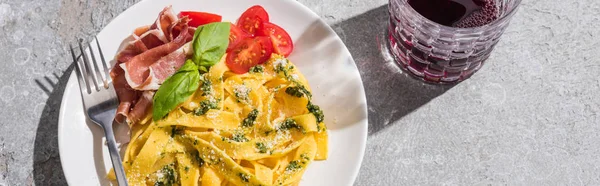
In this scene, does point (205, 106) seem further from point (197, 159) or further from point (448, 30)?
point (448, 30)

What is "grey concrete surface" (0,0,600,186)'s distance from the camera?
349cm

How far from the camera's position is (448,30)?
322 cm

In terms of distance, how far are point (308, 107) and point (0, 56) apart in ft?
5.82

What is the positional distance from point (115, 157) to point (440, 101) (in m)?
1.68

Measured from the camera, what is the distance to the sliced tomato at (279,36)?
3402 millimetres

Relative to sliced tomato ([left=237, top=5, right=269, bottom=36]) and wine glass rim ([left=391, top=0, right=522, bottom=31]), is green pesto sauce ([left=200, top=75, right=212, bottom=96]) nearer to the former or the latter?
sliced tomato ([left=237, top=5, right=269, bottom=36])

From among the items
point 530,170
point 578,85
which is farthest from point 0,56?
point 578,85

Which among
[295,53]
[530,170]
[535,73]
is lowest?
[530,170]

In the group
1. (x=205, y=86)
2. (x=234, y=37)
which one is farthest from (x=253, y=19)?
(x=205, y=86)

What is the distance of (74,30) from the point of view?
3.81 meters

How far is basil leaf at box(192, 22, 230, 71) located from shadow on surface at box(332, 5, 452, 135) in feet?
2.60

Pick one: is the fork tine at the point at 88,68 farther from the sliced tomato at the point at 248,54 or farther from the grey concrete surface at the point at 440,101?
the sliced tomato at the point at 248,54

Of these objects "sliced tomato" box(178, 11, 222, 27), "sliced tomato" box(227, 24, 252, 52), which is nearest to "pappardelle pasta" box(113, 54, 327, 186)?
"sliced tomato" box(227, 24, 252, 52)

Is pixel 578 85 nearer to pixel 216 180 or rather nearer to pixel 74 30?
pixel 216 180
